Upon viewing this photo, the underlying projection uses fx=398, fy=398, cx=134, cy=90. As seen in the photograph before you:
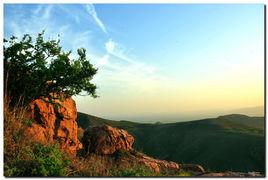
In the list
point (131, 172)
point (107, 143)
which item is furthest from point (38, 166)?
point (107, 143)

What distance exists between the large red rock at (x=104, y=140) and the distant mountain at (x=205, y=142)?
40.3 metres

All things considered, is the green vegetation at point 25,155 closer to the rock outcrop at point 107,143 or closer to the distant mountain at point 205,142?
the rock outcrop at point 107,143

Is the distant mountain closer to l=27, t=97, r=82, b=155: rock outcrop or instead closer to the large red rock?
the large red rock

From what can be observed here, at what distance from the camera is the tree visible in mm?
19125

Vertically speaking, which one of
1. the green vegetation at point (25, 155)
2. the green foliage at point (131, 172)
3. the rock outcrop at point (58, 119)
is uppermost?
the rock outcrop at point (58, 119)

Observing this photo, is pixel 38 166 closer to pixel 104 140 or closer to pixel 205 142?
pixel 104 140

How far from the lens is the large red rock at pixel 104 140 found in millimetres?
34128

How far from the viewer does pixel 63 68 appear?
2119cm

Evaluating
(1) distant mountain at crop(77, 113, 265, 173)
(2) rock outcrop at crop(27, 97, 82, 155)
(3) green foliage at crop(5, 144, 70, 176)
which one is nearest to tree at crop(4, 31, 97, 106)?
(2) rock outcrop at crop(27, 97, 82, 155)

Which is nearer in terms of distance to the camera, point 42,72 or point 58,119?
point 42,72

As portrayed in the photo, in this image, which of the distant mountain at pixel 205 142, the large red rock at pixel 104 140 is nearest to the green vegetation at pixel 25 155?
the large red rock at pixel 104 140

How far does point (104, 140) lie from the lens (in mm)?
34781

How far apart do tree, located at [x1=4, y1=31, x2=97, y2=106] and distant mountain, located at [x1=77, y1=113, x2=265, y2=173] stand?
54.6 meters

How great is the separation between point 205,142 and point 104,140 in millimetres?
82163
